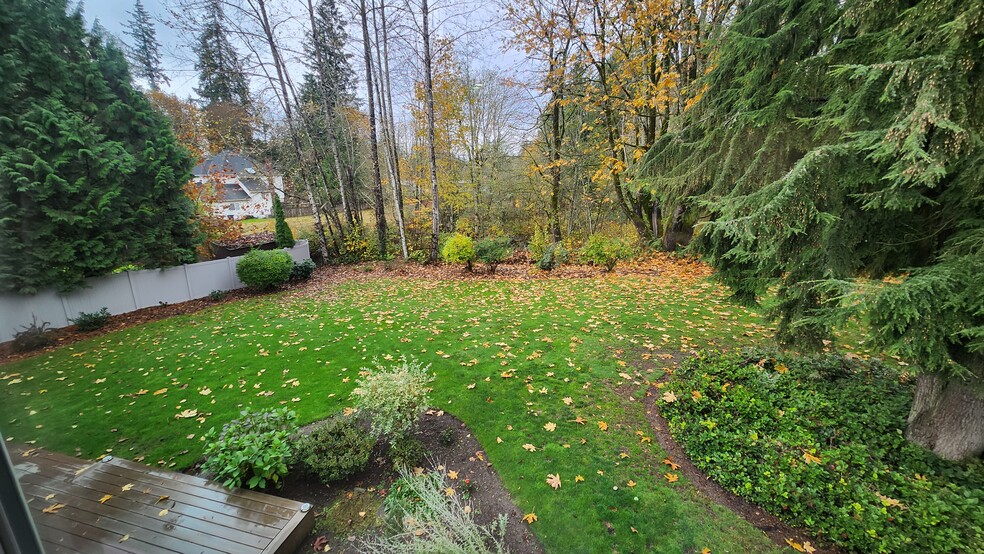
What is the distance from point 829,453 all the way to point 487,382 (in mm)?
3236

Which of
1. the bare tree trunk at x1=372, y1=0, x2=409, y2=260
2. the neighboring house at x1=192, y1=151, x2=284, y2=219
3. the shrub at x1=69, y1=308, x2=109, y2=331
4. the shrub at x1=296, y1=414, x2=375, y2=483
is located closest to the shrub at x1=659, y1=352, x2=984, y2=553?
the shrub at x1=296, y1=414, x2=375, y2=483

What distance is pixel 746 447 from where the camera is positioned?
2998 millimetres

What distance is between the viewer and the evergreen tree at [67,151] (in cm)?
87

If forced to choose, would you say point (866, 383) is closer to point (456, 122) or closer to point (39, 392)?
point (39, 392)

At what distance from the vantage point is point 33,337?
1388 mm

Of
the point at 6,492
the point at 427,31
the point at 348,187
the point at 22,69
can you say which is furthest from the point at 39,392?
the point at 348,187

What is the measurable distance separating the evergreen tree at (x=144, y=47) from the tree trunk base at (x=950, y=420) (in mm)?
5001

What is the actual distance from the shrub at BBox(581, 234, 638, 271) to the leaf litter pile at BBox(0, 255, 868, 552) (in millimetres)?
1901

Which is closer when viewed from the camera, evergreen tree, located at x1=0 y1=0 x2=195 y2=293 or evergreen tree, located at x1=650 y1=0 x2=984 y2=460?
evergreen tree, located at x1=0 y1=0 x2=195 y2=293

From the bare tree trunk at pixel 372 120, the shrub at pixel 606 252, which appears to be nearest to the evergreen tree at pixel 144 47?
the shrub at pixel 606 252

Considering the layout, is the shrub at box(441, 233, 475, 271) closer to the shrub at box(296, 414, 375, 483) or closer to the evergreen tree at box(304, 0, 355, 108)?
the evergreen tree at box(304, 0, 355, 108)

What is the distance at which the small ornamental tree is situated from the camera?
39.4 ft

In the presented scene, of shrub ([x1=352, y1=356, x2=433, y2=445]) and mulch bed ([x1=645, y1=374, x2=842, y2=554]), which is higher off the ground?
shrub ([x1=352, y1=356, x2=433, y2=445])

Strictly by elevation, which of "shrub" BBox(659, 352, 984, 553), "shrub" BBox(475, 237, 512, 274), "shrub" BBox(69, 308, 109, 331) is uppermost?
"shrub" BBox(69, 308, 109, 331)
